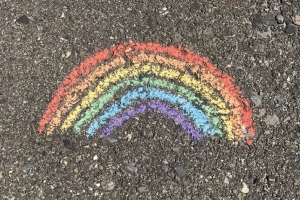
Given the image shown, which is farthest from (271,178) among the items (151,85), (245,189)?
(151,85)

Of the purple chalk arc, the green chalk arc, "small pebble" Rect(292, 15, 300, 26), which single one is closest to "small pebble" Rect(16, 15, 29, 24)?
the green chalk arc

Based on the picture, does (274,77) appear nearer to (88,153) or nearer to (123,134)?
(123,134)

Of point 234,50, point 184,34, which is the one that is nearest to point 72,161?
point 184,34

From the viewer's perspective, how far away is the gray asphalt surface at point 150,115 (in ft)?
7.52

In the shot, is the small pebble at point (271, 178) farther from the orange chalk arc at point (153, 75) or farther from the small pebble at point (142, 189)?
the small pebble at point (142, 189)

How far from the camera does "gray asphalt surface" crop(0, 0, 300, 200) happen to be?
2291mm

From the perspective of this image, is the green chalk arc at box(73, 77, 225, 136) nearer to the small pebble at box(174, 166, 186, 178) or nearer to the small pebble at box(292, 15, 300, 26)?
the small pebble at box(174, 166, 186, 178)

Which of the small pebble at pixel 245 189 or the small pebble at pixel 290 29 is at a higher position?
the small pebble at pixel 290 29

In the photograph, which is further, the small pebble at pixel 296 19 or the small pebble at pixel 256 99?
the small pebble at pixel 296 19

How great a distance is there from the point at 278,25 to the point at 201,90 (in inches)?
26.6

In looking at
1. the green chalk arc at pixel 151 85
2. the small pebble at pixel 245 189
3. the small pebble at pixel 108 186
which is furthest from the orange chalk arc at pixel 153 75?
the small pebble at pixel 108 186

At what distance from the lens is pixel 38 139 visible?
2367 mm

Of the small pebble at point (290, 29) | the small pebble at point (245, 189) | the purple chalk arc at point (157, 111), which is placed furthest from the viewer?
the small pebble at point (290, 29)

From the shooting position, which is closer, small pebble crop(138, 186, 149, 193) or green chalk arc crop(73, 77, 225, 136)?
small pebble crop(138, 186, 149, 193)
